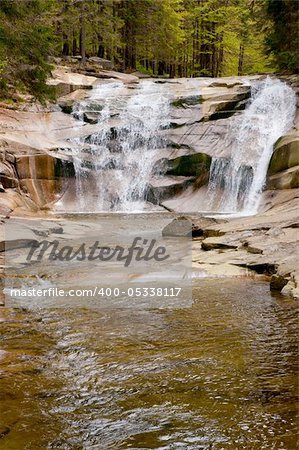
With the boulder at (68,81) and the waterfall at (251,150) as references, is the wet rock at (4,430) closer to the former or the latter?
the waterfall at (251,150)

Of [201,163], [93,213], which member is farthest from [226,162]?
[93,213]

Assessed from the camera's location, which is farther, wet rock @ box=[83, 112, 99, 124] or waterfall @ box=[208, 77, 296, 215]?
wet rock @ box=[83, 112, 99, 124]

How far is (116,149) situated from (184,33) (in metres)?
14.7

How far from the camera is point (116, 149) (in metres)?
19.7

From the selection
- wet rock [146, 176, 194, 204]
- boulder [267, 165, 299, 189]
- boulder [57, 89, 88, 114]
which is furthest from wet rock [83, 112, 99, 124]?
boulder [267, 165, 299, 189]

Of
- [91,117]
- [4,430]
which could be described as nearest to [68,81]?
[91,117]

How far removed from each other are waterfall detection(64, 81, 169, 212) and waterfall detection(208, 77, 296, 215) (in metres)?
3.01

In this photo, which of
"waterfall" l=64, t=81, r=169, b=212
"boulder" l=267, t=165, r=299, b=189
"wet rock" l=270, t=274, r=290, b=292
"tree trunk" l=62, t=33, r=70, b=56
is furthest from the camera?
"tree trunk" l=62, t=33, r=70, b=56

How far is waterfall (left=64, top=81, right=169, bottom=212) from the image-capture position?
734 inches

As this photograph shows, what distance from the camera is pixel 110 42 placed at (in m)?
27.6

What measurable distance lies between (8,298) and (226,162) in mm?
12628

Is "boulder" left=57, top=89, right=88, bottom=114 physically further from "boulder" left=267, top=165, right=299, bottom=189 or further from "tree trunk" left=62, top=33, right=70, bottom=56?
"boulder" left=267, top=165, right=299, bottom=189

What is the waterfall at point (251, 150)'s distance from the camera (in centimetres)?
1672

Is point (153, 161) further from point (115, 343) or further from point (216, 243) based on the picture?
point (115, 343)
